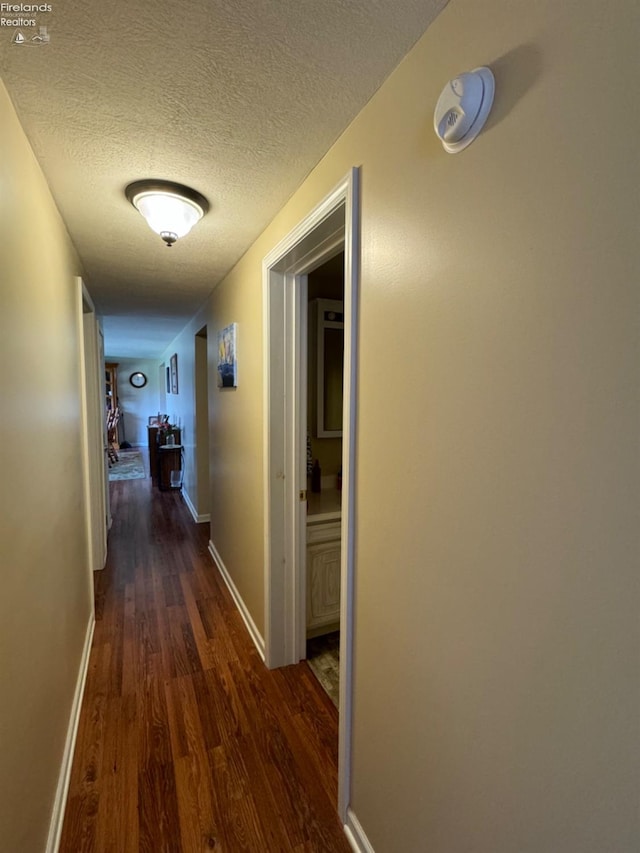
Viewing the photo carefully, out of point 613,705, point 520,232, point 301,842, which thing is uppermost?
point 520,232

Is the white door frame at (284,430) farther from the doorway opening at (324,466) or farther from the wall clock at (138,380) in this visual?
the wall clock at (138,380)

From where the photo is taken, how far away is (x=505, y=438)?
0.72 meters

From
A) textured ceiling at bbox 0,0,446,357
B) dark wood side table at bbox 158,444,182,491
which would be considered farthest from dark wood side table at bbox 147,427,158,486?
textured ceiling at bbox 0,0,446,357

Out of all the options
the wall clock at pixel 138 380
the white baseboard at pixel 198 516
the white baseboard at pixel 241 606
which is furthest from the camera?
the wall clock at pixel 138 380

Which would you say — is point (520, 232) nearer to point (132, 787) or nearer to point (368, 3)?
point (368, 3)

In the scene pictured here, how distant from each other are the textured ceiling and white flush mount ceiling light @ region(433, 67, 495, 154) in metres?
0.24

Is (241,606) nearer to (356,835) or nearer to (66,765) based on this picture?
(66,765)

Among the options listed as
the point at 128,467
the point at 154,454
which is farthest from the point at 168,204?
the point at 128,467

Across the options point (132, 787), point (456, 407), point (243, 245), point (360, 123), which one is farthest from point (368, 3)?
point (132, 787)

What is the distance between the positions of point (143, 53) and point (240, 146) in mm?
402

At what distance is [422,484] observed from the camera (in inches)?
37.0

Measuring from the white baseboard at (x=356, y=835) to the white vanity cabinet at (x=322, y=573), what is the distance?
3.27 feet

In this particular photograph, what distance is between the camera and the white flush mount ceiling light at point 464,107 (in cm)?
72

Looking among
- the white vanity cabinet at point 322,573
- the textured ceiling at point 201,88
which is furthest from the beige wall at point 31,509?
the white vanity cabinet at point 322,573
